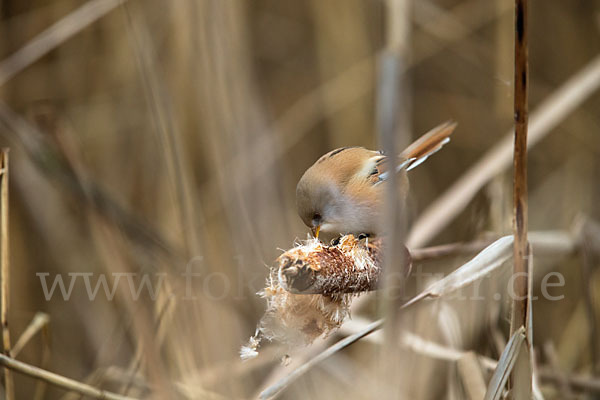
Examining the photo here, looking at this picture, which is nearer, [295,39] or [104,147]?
[104,147]

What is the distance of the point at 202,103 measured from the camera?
1.47m

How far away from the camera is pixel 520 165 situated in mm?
896

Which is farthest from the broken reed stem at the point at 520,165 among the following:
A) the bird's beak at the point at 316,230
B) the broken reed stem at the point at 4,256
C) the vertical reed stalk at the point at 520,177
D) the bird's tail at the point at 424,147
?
the broken reed stem at the point at 4,256

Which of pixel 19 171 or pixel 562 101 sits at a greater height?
pixel 19 171

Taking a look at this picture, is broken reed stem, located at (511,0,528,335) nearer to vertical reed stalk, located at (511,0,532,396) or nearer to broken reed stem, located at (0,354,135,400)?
vertical reed stalk, located at (511,0,532,396)

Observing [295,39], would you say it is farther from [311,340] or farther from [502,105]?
[311,340]

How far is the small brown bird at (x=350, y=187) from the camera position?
4.28ft

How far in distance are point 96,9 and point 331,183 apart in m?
0.87

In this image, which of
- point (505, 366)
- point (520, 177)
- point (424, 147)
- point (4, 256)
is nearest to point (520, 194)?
point (520, 177)

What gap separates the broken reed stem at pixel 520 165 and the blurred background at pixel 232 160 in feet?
0.96

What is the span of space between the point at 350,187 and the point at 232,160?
30 centimetres

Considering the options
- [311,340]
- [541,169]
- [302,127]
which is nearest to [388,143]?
[311,340]

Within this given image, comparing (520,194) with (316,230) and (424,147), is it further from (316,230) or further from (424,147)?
(316,230)

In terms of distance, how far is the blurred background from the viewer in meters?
1.36
